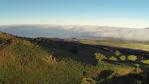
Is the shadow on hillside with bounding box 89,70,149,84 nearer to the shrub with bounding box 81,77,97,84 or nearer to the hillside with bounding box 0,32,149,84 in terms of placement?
the hillside with bounding box 0,32,149,84

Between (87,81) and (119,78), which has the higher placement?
(87,81)

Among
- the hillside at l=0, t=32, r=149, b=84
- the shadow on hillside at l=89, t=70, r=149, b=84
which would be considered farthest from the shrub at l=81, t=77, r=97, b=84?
the shadow on hillside at l=89, t=70, r=149, b=84

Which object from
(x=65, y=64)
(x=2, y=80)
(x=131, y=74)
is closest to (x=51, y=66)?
(x=65, y=64)

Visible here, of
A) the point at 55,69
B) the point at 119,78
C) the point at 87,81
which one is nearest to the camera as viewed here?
the point at 87,81

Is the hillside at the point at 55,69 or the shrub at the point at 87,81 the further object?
the shrub at the point at 87,81

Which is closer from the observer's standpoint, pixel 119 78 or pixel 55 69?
pixel 119 78

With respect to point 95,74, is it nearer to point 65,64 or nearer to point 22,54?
point 65,64

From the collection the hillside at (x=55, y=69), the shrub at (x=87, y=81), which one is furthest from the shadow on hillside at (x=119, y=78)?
the shrub at (x=87, y=81)

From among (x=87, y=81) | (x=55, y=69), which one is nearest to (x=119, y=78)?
(x=87, y=81)

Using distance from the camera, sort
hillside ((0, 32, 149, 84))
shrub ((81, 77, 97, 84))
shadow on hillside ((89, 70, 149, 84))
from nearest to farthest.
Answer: hillside ((0, 32, 149, 84)) → shrub ((81, 77, 97, 84)) → shadow on hillside ((89, 70, 149, 84))

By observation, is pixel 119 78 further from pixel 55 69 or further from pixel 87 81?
pixel 55 69

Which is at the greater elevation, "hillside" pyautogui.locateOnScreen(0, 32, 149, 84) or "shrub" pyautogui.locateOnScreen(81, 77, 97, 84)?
"hillside" pyautogui.locateOnScreen(0, 32, 149, 84)

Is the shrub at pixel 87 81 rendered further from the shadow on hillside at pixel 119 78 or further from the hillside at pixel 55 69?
the shadow on hillside at pixel 119 78
